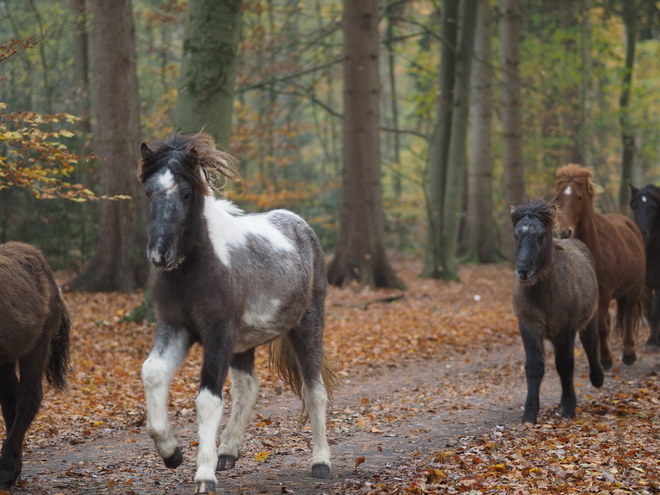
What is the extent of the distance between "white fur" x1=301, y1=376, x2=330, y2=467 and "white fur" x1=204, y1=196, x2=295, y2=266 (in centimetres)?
115

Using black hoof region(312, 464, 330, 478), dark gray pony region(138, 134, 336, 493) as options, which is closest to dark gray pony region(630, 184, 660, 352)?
dark gray pony region(138, 134, 336, 493)

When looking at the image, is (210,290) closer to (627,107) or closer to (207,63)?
(207,63)

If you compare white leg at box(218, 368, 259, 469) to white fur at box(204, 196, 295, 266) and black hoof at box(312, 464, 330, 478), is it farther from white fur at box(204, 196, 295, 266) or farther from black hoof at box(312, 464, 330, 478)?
white fur at box(204, 196, 295, 266)

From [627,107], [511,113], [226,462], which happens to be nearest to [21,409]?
[226,462]

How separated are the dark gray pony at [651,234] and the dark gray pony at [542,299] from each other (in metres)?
5.04

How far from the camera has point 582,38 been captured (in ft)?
77.3

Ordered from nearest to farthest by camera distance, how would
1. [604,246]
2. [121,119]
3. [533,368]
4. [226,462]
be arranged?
[226,462] < [533,368] < [604,246] < [121,119]

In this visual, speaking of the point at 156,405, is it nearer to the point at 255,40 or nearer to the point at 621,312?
the point at 621,312

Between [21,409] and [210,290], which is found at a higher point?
[210,290]

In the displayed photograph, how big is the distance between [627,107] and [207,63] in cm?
1730

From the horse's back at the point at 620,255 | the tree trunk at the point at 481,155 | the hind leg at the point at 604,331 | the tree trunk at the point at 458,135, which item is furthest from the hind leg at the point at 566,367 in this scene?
the tree trunk at the point at 481,155

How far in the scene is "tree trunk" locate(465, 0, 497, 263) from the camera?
25.0 metres

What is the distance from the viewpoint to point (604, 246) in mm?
10461

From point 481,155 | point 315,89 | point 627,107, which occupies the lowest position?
point 481,155
